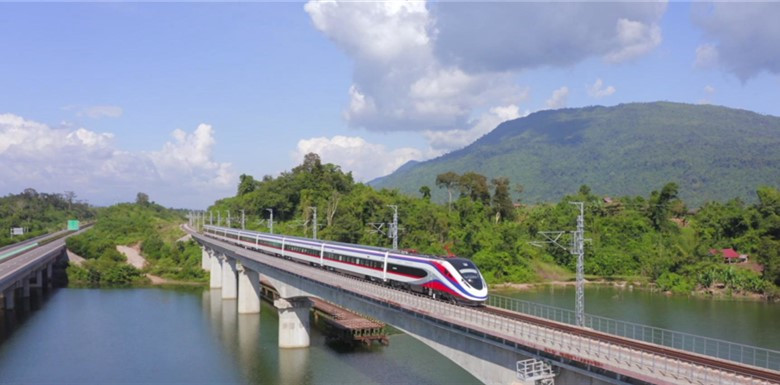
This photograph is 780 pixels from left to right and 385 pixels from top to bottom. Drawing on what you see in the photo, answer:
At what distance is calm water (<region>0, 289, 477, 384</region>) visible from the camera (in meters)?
41.2

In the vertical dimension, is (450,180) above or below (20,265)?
above

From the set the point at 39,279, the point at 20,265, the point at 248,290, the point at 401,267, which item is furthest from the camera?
the point at 39,279

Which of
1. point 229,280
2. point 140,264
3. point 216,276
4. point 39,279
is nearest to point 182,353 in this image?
point 229,280

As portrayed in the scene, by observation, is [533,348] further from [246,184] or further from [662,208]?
[246,184]

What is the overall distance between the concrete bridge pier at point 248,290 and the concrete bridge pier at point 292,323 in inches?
651

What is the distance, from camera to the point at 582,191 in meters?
126

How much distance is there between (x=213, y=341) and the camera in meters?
53.0

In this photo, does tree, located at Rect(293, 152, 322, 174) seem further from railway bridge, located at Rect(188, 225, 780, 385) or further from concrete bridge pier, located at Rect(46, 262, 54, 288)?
railway bridge, located at Rect(188, 225, 780, 385)

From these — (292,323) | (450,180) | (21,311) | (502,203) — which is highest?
(450,180)

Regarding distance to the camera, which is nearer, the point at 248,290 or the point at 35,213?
the point at 248,290

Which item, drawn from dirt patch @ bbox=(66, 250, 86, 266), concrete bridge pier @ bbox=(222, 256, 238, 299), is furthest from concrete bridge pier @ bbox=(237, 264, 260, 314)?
dirt patch @ bbox=(66, 250, 86, 266)

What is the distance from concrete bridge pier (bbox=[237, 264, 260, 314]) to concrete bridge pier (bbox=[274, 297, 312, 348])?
16527 mm

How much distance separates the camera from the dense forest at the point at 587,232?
83250 mm

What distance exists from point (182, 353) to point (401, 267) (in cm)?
2239
